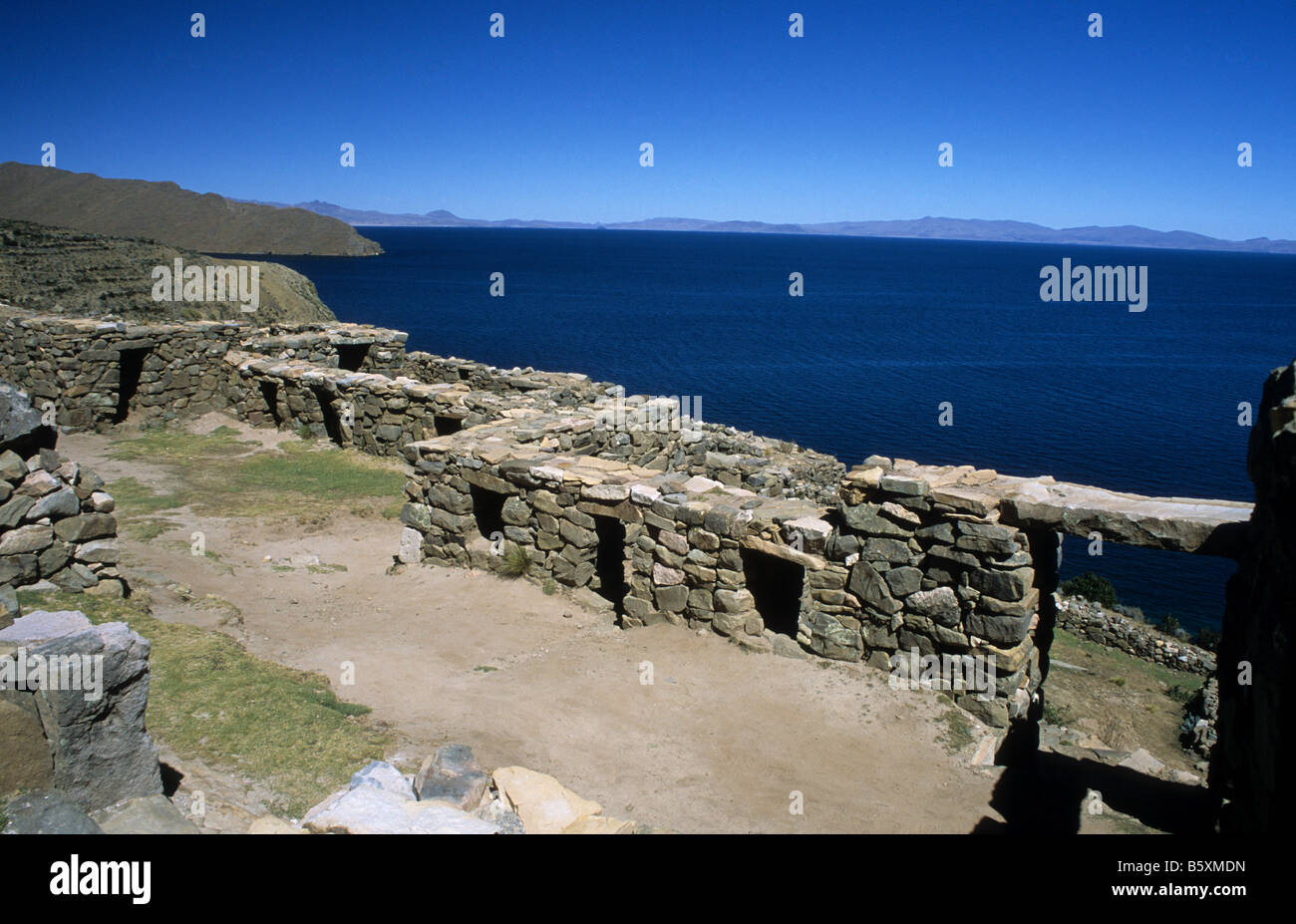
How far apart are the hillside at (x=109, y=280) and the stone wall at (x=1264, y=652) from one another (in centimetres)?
3552

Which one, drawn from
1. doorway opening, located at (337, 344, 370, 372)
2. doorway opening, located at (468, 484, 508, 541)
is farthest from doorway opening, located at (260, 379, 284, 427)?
doorway opening, located at (468, 484, 508, 541)

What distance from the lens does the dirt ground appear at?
7.30 m

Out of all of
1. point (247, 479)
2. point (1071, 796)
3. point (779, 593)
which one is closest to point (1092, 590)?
point (779, 593)

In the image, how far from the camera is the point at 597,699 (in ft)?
29.2

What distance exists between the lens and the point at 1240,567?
7133mm

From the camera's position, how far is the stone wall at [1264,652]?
14.3 ft

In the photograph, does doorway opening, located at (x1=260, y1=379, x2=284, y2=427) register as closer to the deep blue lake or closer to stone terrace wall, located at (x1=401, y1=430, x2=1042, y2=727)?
stone terrace wall, located at (x1=401, y1=430, x2=1042, y2=727)

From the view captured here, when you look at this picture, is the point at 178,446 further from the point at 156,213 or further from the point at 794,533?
the point at 156,213

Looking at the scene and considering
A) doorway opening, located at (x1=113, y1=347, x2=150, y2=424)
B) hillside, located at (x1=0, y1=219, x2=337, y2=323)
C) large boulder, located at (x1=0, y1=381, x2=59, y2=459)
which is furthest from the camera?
hillside, located at (x1=0, y1=219, x2=337, y2=323)

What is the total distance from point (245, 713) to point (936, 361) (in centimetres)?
6623

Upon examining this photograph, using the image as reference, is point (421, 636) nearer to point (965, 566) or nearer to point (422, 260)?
point (965, 566)

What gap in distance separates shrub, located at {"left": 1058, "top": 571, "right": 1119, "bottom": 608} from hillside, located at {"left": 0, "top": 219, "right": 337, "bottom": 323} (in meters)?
32.5

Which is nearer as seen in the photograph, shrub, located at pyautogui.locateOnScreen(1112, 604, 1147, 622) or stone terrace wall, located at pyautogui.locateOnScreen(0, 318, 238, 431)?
stone terrace wall, located at pyautogui.locateOnScreen(0, 318, 238, 431)
